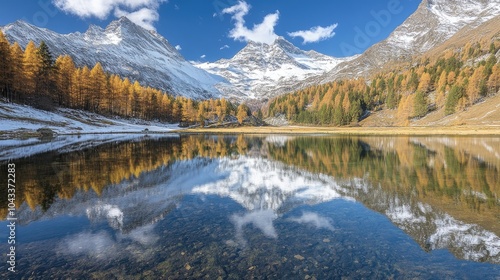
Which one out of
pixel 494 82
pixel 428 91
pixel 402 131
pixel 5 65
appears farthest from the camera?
pixel 428 91

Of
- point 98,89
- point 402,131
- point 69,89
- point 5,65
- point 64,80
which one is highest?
point 64,80

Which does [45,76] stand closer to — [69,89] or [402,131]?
[69,89]

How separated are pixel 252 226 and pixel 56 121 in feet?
278

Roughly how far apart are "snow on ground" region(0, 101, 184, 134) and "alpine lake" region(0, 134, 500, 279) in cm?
5049

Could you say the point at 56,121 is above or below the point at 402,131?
above

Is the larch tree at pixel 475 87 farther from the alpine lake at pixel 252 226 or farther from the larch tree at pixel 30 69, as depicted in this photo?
the larch tree at pixel 30 69

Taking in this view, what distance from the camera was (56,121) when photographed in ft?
254

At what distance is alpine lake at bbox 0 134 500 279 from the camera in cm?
884

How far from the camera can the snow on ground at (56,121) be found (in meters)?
62.9

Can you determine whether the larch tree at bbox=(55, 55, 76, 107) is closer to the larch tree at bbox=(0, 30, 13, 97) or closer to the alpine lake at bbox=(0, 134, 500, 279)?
the larch tree at bbox=(0, 30, 13, 97)

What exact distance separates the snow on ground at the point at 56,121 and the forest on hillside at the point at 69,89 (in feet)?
18.4

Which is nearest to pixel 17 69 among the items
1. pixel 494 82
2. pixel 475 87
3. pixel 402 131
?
pixel 402 131

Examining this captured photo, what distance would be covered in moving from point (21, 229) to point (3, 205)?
14.5ft

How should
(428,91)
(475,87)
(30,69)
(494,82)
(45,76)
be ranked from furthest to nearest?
(428,91) < (494,82) < (475,87) < (45,76) < (30,69)
